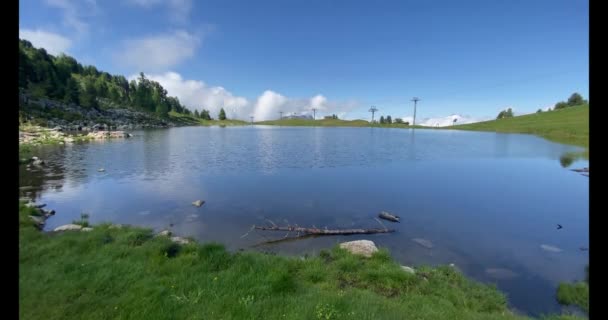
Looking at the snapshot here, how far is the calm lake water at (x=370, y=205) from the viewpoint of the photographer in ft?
Answer: 37.5

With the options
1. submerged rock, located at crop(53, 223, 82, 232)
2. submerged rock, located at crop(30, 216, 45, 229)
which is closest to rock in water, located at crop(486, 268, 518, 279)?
submerged rock, located at crop(53, 223, 82, 232)

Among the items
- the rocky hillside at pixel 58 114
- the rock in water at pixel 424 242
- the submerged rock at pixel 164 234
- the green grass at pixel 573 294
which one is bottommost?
the green grass at pixel 573 294

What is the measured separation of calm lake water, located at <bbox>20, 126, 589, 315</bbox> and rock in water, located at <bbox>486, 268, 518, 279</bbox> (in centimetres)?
7

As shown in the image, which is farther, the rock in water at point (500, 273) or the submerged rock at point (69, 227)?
the submerged rock at point (69, 227)

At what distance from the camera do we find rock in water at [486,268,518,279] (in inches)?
398

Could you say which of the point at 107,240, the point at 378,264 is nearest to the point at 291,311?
the point at 378,264

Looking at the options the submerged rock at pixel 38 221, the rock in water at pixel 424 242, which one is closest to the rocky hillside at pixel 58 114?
the submerged rock at pixel 38 221

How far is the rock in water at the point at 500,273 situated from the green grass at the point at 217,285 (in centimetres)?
144

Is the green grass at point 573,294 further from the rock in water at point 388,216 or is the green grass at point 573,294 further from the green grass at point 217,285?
the rock in water at point 388,216

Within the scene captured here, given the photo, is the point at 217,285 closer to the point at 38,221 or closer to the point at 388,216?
the point at 388,216

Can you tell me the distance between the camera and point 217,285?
705cm

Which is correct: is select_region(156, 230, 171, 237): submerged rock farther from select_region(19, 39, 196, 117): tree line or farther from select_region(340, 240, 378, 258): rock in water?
select_region(19, 39, 196, 117): tree line

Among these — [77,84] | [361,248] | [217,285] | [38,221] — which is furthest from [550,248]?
[77,84]
